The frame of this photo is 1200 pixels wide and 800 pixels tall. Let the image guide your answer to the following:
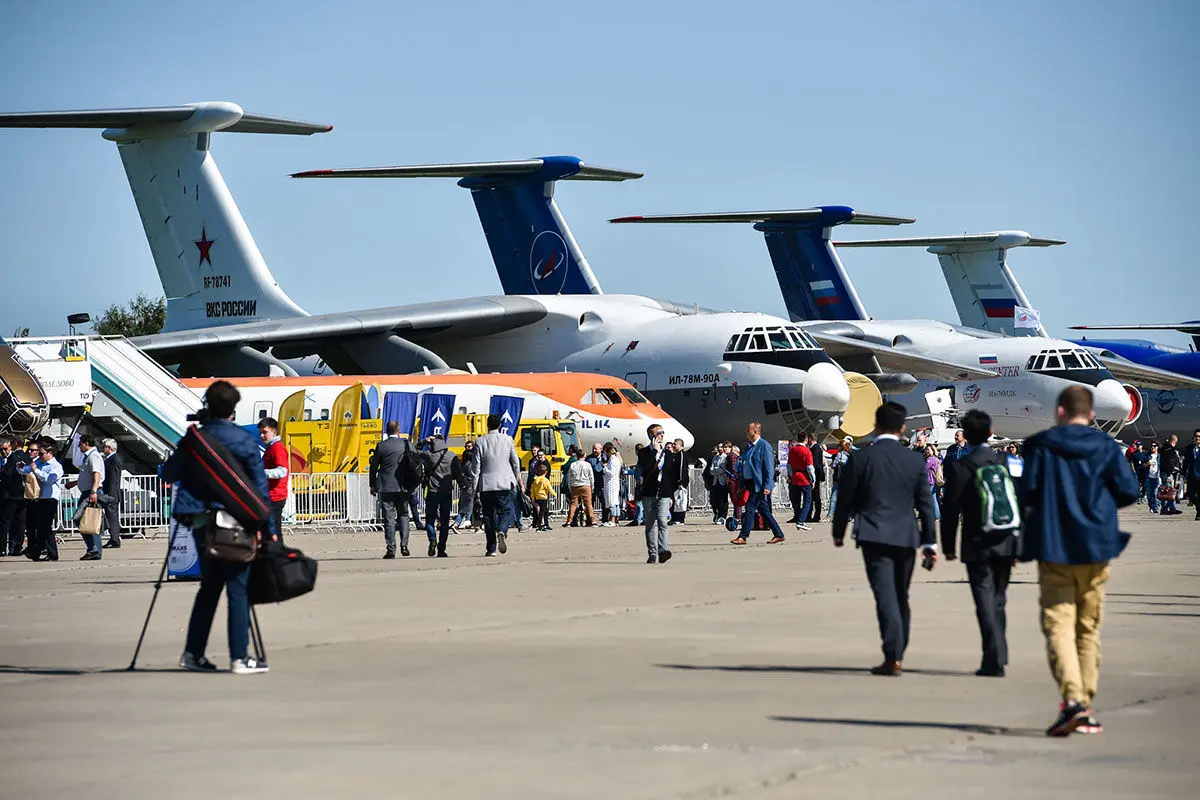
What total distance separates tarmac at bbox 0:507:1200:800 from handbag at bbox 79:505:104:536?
182 inches

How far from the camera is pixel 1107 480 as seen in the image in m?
7.02

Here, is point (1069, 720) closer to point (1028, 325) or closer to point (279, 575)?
point (279, 575)

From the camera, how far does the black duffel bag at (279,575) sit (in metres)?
8.61

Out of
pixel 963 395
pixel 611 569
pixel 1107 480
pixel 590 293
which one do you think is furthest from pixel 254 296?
pixel 1107 480

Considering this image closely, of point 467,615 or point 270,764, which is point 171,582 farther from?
point 270,764

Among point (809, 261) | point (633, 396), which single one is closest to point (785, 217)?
point (809, 261)

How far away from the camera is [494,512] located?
18.5 m

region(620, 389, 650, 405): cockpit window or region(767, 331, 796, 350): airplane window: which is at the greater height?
region(767, 331, 796, 350): airplane window

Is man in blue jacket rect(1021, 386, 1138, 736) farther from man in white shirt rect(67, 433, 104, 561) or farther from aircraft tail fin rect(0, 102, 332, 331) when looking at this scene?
aircraft tail fin rect(0, 102, 332, 331)

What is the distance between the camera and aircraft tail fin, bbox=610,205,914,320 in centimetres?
5250

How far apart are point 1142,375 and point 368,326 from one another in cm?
2329

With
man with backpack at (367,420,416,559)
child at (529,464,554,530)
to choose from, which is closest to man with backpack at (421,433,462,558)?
man with backpack at (367,420,416,559)

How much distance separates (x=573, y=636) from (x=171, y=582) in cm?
617

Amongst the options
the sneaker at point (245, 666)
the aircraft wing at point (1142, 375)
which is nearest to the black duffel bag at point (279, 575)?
the sneaker at point (245, 666)
